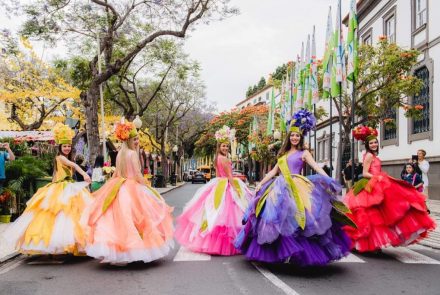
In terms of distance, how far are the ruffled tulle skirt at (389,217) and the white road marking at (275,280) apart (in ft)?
5.58

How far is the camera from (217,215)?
27.3 ft

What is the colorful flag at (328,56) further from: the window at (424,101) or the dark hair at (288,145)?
the dark hair at (288,145)

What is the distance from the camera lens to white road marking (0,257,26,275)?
7.47 meters

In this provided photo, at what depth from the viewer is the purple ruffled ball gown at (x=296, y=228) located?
660 cm

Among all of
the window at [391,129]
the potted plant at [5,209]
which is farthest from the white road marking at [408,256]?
the window at [391,129]

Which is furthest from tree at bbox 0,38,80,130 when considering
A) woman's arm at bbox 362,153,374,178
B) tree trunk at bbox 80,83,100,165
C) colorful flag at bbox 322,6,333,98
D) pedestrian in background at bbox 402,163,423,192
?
woman's arm at bbox 362,153,374,178

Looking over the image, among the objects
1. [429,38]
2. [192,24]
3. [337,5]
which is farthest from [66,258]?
[429,38]

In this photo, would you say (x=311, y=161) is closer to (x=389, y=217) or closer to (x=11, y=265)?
(x=389, y=217)

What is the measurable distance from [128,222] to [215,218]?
1.70 metres

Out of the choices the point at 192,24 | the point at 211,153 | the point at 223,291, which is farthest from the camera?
the point at 211,153

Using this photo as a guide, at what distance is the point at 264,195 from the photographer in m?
7.14

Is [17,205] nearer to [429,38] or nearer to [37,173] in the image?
[37,173]

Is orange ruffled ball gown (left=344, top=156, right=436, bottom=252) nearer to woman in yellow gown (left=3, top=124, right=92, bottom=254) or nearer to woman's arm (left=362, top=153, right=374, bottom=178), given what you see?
woman's arm (left=362, top=153, right=374, bottom=178)

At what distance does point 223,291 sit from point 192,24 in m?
17.2
